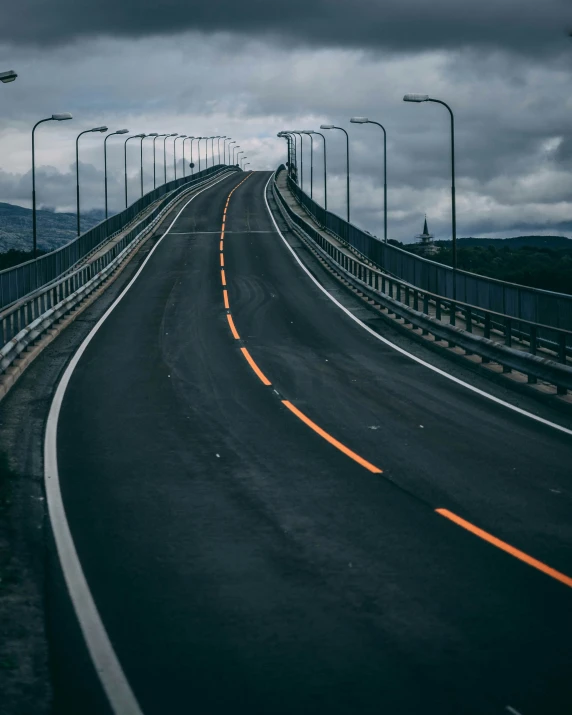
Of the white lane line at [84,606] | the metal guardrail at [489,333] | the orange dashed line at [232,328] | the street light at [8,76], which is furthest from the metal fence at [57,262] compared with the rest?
the white lane line at [84,606]

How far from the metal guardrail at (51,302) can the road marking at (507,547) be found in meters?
11.2

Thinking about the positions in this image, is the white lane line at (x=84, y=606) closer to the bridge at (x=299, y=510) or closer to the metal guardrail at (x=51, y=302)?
the bridge at (x=299, y=510)

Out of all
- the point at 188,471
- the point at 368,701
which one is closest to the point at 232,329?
the point at 188,471

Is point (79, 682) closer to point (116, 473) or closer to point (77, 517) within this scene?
point (77, 517)

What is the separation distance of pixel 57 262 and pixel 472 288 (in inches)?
719

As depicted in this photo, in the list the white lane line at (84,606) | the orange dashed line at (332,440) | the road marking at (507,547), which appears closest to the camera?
the white lane line at (84,606)

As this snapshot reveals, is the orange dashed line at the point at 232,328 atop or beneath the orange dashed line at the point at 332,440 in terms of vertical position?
atop

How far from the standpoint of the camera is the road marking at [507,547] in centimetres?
830

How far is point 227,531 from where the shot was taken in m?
9.74

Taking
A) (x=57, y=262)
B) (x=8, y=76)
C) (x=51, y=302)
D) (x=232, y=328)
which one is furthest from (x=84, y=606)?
(x=57, y=262)

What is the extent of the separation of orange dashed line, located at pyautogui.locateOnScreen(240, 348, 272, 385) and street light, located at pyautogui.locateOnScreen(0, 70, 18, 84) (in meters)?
8.36

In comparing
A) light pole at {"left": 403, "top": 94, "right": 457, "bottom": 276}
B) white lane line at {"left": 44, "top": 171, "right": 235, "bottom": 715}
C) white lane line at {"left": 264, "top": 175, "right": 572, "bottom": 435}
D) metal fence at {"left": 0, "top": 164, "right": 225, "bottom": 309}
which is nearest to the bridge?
white lane line at {"left": 44, "top": 171, "right": 235, "bottom": 715}

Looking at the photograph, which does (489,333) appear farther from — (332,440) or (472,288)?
(332,440)

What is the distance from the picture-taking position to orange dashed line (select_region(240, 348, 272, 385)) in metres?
19.5
